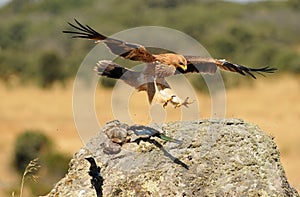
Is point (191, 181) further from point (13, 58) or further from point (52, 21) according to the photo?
point (52, 21)

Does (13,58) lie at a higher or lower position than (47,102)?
higher

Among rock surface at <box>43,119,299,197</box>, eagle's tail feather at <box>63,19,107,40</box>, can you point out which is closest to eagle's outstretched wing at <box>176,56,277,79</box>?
eagle's tail feather at <box>63,19,107,40</box>

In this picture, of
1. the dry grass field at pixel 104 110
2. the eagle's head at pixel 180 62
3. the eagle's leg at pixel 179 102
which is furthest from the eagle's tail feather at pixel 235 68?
the dry grass field at pixel 104 110

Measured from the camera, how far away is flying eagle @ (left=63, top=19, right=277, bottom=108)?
23.8ft

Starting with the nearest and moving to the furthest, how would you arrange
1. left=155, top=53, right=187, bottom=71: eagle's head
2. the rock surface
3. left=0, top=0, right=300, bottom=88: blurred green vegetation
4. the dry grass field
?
the rock surface
left=155, top=53, right=187, bottom=71: eagle's head
the dry grass field
left=0, top=0, right=300, bottom=88: blurred green vegetation

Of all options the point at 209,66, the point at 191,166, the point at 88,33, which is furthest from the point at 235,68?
the point at 191,166

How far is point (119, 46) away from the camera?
737 centimetres

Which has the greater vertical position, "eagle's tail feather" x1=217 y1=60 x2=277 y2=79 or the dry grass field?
the dry grass field

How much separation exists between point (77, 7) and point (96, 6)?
7.51ft

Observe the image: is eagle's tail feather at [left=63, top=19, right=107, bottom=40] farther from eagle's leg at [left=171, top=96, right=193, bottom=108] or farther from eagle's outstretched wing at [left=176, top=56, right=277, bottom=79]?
eagle's outstretched wing at [left=176, top=56, right=277, bottom=79]

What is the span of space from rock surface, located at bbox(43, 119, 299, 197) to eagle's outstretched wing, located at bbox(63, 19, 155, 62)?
1481 mm

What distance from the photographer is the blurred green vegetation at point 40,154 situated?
1822 centimetres

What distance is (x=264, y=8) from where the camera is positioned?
73312 mm

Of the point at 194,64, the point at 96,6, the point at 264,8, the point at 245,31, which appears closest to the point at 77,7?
the point at 96,6
